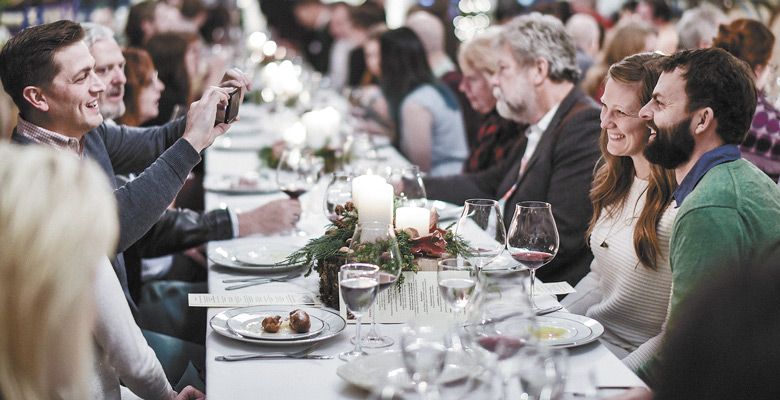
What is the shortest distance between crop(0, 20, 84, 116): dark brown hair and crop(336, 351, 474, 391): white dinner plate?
1.21 m

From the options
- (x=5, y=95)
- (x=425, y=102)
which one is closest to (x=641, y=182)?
(x=5, y=95)

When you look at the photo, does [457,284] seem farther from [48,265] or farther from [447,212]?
[447,212]

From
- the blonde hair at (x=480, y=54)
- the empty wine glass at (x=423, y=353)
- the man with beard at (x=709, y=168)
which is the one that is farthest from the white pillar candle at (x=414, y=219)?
the blonde hair at (x=480, y=54)

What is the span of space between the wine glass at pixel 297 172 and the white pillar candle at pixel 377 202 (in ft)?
2.20

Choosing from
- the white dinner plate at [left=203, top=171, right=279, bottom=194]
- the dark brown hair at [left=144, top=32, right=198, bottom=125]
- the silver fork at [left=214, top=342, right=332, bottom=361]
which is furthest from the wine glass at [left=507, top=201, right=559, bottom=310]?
the dark brown hair at [left=144, top=32, right=198, bottom=125]

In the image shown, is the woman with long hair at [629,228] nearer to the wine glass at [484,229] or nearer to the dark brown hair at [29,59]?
the wine glass at [484,229]

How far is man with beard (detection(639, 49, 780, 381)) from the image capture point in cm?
185

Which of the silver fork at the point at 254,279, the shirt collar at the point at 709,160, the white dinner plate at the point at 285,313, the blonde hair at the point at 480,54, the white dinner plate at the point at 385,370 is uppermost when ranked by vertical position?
the blonde hair at the point at 480,54

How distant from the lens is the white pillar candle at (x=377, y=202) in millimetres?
2182

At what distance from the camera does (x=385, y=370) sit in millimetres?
1670

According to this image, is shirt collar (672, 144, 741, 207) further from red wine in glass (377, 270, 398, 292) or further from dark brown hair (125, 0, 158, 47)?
dark brown hair (125, 0, 158, 47)

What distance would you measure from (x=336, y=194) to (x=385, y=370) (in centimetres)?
103

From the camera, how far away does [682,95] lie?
2.05 m

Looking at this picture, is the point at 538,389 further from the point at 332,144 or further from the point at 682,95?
the point at 332,144
